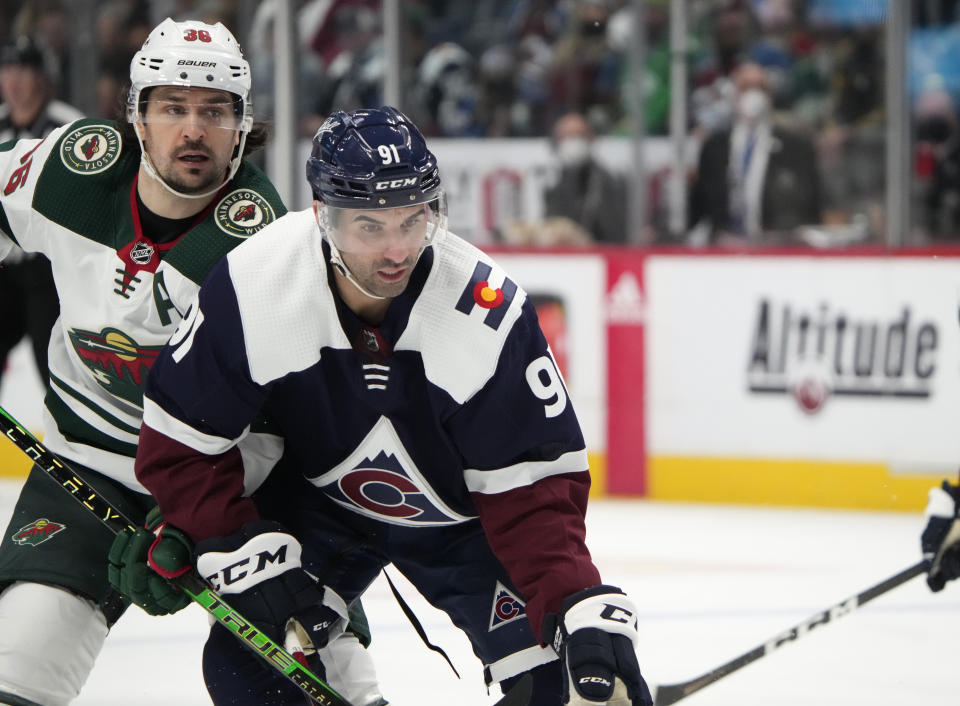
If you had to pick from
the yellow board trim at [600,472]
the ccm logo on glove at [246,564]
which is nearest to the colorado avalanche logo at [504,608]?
the ccm logo on glove at [246,564]

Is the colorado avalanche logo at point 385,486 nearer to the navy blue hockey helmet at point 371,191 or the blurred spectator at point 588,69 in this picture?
the navy blue hockey helmet at point 371,191

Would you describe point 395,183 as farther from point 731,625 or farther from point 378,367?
point 731,625

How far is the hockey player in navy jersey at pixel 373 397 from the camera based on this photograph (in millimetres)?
1938

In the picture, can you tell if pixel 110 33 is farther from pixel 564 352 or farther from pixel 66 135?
pixel 66 135

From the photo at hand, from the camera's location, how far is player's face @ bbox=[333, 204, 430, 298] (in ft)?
6.32

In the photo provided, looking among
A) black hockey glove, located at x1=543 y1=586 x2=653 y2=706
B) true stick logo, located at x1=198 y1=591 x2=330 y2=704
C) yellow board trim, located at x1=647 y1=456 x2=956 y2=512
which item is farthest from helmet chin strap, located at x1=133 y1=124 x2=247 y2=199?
yellow board trim, located at x1=647 y1=456 x2=956 y2=512

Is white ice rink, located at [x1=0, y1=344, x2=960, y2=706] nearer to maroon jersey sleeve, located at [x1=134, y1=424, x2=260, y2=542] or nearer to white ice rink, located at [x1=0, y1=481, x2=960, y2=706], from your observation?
white ice rink, located at [x1=0, y1=481, x2=960, y2=706]

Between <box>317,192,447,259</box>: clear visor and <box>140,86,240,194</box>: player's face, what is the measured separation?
379mm

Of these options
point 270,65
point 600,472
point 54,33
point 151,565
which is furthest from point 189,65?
point 54,33

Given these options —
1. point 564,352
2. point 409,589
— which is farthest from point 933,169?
point 409,589

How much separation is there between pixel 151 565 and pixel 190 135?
2.12ft

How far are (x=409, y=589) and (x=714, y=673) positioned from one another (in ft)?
4.46

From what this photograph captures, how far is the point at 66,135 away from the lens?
2377 millimetres

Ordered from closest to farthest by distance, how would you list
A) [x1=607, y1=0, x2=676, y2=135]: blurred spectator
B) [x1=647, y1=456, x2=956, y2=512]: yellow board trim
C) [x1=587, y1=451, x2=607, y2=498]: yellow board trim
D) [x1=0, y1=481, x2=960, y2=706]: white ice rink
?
[x1=0, y1=481, x2=960, y2=706]: white ice rink, [x1=647, y1=456, x2=956, y2=512]: yellow board trim, [x1=587, y1=451, x2=607, y2=498]: yellow board trim, [x1=607, y1=0, x2=676, y2=135]: blurred spectator
